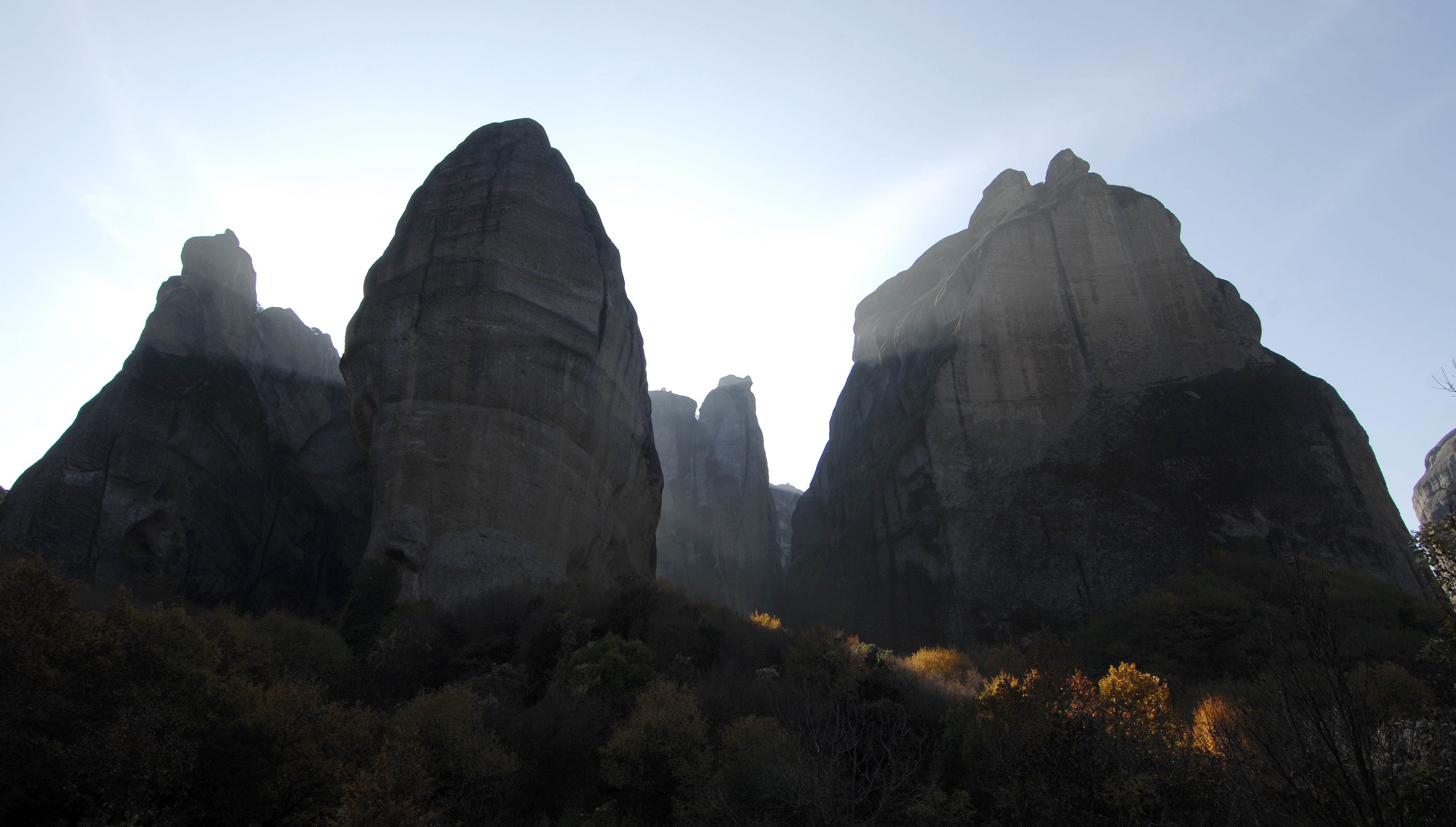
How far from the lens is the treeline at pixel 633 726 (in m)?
10.8

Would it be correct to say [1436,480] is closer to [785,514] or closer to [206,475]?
[785,514]

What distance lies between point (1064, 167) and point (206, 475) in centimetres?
4402

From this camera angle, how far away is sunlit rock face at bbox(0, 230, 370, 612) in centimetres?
2812

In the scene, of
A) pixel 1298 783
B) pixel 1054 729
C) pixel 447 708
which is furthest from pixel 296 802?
pixel 1298 783

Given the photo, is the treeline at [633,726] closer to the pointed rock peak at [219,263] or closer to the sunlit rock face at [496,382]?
the sunlit rock face at [496,382]

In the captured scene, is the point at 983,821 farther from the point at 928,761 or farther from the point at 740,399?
the point at 740,399

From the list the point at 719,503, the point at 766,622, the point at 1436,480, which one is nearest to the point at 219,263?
the point at 766,622

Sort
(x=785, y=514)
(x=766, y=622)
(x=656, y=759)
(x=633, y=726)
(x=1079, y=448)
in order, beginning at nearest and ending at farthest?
(x=656, y=759) → (x=633, y=726) → (x=766, y=622) → (x=1079, y=448) → (x=785, y=514)

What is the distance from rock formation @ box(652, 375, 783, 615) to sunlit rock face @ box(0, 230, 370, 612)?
71.6 feet

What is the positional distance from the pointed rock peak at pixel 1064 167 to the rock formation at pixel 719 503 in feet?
91.2

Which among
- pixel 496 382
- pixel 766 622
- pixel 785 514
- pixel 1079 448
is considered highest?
pixel 785 514

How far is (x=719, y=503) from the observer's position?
198 ft

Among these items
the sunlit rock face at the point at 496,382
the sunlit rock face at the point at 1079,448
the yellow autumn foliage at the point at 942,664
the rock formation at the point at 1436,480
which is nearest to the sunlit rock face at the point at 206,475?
the sunlit rock face at the point at 496,382

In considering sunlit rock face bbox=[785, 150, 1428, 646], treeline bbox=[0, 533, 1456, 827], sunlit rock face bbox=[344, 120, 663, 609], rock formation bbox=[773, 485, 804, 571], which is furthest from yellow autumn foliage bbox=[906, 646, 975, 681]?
rock formation bbox=[773, 485, 804, 571]
